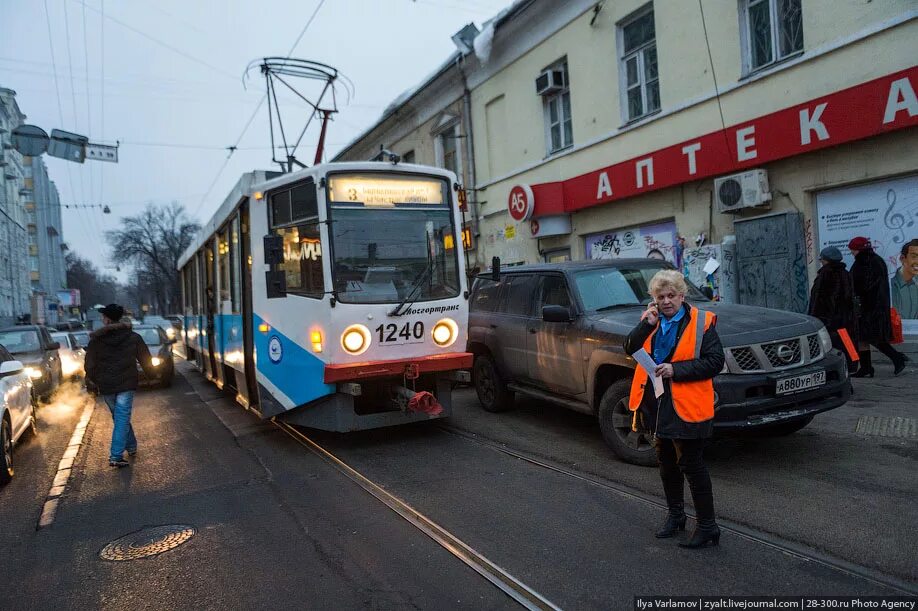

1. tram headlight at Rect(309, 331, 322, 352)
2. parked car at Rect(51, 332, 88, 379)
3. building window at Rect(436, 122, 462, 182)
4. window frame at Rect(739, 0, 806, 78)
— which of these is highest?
building window at Rect(436, 122, 462, 182)

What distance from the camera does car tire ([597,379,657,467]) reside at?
5.55 m

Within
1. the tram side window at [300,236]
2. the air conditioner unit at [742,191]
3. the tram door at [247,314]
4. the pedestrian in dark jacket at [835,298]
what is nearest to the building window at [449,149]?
→ the air conditioner unit at [742,191]

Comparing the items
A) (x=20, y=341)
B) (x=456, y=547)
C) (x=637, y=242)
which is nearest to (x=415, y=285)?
(x=456, y=547)

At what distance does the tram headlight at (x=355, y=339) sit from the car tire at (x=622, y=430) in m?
2.35

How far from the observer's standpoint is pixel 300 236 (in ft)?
22.3

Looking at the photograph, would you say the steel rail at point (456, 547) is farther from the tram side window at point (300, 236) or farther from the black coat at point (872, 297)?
the black coat at point (872, 297)

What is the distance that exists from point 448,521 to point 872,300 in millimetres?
6909

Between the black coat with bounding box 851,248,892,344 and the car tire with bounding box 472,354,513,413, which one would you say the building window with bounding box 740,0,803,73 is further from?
the car tire with bounding box 472,354,513,413

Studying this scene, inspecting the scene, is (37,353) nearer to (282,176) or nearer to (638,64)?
(282,176)

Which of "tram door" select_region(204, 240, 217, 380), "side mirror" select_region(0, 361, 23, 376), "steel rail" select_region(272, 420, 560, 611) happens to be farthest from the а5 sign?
"side mirror" select_region(0, 361, 23, 376)

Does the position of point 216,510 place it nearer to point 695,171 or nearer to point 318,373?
point 318,373

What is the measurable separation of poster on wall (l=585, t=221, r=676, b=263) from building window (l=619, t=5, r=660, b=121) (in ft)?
7.69

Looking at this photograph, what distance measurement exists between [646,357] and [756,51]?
9406 millimetres

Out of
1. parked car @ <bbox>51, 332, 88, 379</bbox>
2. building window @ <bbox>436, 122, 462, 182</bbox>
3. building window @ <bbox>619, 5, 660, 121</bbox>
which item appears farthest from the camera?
building window @ <bbox>436, 122, 462, 182</bbox>
